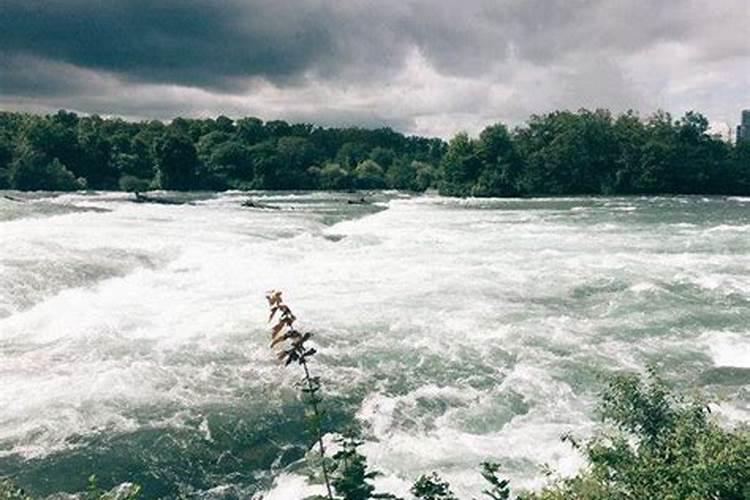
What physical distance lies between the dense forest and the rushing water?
65868 millimetres

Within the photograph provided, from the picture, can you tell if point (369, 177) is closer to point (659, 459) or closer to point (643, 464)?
point (659, 459)

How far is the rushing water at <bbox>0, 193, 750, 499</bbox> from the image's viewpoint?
12.7 metres

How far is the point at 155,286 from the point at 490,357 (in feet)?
43.3

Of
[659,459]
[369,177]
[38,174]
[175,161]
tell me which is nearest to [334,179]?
[369,177]

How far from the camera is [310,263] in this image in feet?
103

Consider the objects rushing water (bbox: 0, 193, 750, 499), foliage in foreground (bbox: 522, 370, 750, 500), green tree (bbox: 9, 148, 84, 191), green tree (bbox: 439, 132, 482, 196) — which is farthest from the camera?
green tree (bbox: 439, 132, 482, 196)

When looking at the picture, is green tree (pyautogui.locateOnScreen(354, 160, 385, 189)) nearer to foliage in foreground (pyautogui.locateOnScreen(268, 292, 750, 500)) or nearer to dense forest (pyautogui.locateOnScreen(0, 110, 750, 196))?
dense forest (pyautogui.locateOnScreen(0, 110, 750, 196))

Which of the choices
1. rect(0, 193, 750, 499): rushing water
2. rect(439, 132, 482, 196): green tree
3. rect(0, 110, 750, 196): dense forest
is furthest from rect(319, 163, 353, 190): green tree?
rect(0, 193, 750, 499): rushing water

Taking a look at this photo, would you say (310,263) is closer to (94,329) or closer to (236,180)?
(94,329)

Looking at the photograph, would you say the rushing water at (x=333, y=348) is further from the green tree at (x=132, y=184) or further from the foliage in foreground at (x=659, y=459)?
the green tree at (x=132, y=184)

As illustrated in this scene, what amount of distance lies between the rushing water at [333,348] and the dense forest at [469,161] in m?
65.9

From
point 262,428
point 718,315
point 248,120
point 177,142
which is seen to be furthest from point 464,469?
point 248,120

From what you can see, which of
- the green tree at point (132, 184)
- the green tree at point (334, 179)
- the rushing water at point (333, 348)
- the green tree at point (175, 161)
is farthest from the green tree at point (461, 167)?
the rushing water at point (333, 348)

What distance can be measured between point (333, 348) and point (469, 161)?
297 ft
